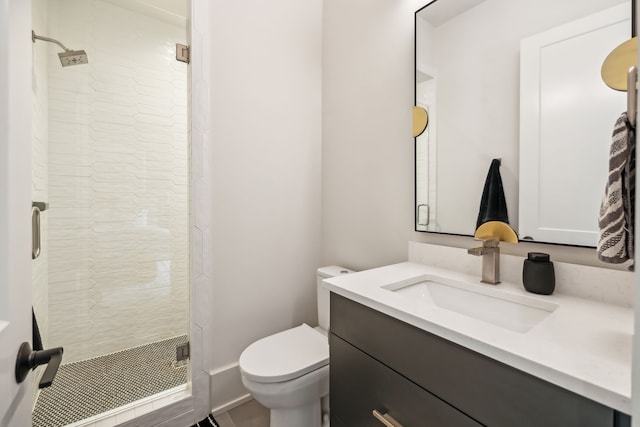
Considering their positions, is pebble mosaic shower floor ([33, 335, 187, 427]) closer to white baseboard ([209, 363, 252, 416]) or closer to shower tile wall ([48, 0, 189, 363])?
shower tile wall ([48, 0, 189, 363])

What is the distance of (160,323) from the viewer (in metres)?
2.20

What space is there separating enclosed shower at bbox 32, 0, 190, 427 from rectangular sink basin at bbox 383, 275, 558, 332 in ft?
4.58

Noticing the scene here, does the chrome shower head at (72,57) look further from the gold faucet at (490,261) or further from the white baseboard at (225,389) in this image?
the gold faucet at (490,261)

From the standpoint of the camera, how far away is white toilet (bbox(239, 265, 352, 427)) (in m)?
1.13

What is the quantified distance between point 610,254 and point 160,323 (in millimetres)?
2541

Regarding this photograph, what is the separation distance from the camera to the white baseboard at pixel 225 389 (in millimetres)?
1506

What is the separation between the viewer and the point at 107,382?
5.61 feet

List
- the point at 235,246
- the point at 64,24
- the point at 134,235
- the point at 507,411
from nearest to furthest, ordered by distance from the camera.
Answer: the point at 507,411, the point at 235,246, the point at 64,24, the point at 134,235

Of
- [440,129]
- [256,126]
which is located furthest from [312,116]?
[440,129]

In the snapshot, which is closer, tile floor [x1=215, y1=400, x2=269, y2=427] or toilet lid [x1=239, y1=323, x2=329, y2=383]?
toilet lid [x1=239, y1=323, x2=329, y2=383]

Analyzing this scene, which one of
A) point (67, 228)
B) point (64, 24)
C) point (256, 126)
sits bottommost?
point (67, 228)

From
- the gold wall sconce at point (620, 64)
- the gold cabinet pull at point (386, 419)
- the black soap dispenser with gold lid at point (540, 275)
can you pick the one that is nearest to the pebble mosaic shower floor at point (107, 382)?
the gold cabinet pull at point (386, 419)

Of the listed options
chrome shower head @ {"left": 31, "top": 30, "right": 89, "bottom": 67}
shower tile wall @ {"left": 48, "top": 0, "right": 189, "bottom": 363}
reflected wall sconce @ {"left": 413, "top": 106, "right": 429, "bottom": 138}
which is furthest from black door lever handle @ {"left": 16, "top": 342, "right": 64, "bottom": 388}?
chrome shower head @ {"left": 31, "top": 30, "right": 89, "bottom": 67}

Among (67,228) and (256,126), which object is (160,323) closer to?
(67,228)
